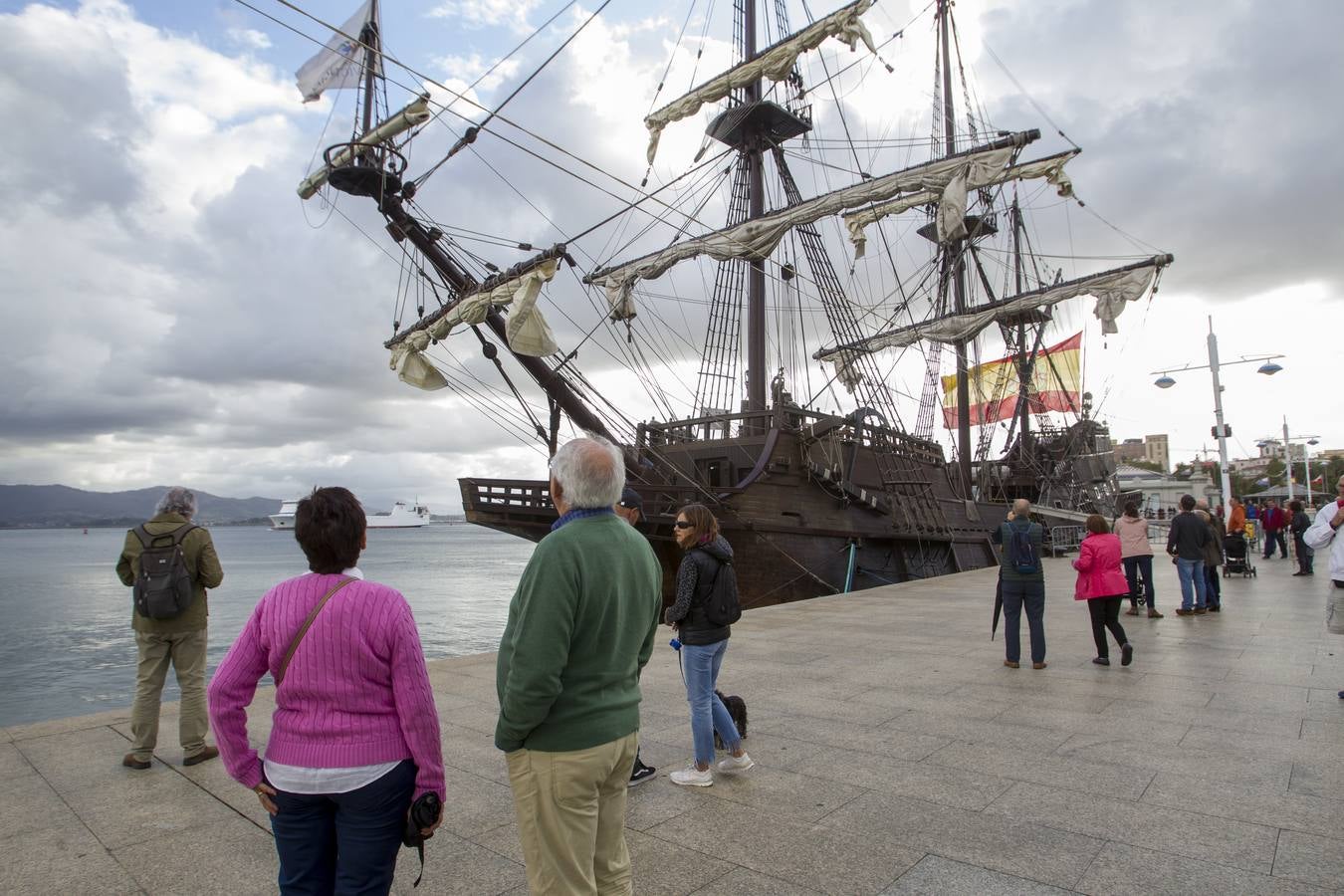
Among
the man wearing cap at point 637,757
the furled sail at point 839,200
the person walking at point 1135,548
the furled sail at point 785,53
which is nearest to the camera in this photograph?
the man wearing cap at point 637,757

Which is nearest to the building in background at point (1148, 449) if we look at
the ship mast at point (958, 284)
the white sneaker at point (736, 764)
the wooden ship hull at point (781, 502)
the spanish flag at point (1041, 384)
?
the spanish flag at point (1041, 384)

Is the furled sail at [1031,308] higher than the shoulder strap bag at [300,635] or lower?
higher

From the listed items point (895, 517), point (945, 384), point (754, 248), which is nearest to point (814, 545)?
point (895, 517)

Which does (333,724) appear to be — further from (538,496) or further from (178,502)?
(538,496)

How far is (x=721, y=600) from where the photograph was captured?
4.18 m

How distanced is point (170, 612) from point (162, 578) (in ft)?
0.64

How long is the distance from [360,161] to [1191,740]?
17.8 metres

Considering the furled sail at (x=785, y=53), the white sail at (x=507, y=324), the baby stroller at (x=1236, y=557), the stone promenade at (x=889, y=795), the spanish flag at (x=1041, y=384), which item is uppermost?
the furled sail at (x=785, y=53)

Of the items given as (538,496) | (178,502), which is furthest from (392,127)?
(178,502)

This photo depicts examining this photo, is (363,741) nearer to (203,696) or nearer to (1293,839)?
(203,696)

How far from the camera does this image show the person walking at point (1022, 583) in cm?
709

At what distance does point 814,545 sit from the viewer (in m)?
17.7

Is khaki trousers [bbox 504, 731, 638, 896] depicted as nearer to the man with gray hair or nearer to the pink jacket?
the man with gray hair

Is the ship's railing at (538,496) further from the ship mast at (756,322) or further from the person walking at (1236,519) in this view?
the person walking at (1236,519)
